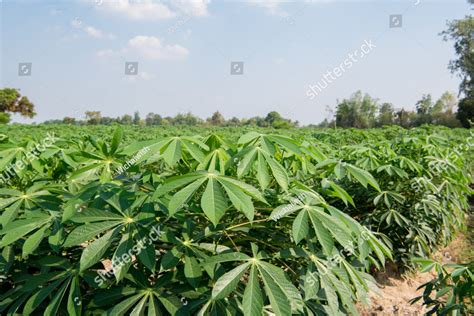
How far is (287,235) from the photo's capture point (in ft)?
4.31

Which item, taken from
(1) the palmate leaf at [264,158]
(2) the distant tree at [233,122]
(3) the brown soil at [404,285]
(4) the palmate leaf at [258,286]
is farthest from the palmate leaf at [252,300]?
(2) the distant tree at [233,122]

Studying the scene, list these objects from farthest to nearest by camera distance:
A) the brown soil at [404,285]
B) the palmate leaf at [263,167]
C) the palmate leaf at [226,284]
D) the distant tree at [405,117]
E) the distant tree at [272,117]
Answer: the distant tree at [272,117]
the distant tree at [405,117]
the brown soil at [404,285]
the palmate leaf at [263,167]
the palmate leaf at [226,284]

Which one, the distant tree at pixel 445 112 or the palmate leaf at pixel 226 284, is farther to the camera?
the distant tree at pixel 445 112

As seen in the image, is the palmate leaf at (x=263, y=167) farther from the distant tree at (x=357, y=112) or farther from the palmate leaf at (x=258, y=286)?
the distant tree at (x=357, y=112)

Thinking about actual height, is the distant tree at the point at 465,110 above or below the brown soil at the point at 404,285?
above

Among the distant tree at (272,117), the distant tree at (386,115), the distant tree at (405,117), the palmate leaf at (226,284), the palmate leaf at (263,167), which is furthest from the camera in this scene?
the distant tree at (272,117)

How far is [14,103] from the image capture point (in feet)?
123

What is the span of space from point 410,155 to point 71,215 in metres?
3.21

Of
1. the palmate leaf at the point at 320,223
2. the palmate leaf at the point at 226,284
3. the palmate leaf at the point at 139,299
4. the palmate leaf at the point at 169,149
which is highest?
the palmate leaf at the point at 169,149

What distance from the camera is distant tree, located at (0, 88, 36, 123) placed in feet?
120

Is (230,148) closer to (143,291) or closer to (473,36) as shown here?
(143,291)

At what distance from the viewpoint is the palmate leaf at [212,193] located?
3.35 ft

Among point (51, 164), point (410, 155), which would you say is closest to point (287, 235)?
point (51, 164)

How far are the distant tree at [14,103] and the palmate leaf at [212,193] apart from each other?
4123 cm
